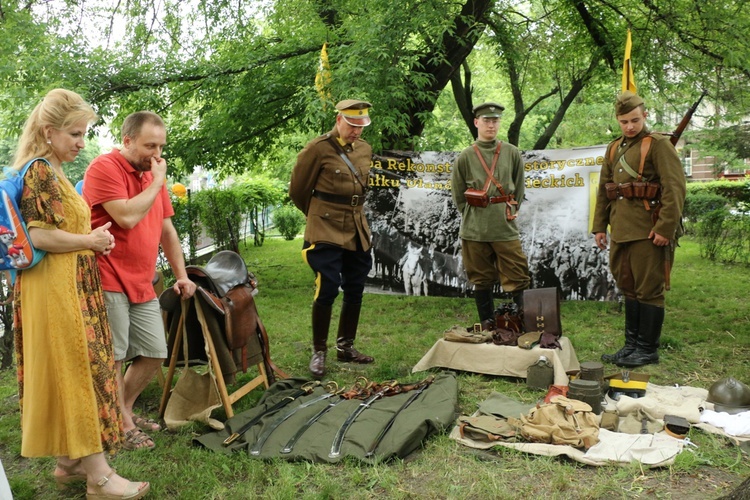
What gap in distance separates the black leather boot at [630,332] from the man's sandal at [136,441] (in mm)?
3503

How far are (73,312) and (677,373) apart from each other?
13.8 feet

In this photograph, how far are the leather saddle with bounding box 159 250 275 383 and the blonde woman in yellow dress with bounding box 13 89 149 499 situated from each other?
4.01ft

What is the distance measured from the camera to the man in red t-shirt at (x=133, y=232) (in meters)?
3.34

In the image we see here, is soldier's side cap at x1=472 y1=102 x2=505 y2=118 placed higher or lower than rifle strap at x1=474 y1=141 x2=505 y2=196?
higher

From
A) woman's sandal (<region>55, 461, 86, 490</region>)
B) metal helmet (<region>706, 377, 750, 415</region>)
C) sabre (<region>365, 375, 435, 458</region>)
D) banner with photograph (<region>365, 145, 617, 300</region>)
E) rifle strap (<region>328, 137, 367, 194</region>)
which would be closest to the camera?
woman's sandal (<region>55, 461, 86, 490</region>)

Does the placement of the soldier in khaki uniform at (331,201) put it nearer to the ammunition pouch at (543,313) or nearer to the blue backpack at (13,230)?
the ammunition pouch at (543,313)

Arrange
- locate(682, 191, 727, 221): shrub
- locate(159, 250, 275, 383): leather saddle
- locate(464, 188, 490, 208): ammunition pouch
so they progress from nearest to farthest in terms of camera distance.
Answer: locate(159, 250, 275, 383): leather saddle
locate(464, 188, 490, 208): ammunition pouch
locate(682, 191, 727, 221): shrub

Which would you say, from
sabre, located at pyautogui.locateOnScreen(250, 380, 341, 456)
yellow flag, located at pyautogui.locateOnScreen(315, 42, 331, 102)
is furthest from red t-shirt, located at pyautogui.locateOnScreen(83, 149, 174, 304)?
yellow flag, located at pyautogui.locateOnScreen(315, 42, 331, 102)

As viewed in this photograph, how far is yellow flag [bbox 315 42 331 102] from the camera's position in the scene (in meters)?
6.33

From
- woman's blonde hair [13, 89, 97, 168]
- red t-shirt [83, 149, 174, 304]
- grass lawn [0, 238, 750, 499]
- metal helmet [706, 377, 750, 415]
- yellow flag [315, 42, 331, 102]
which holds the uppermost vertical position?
yellow flag [315, 42, 331, 102]

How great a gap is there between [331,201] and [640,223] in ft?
7.85

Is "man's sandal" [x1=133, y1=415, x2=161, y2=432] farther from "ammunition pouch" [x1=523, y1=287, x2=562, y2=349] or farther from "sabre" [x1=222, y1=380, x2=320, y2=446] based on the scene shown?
"ammunition pouch" [x1=523, y1=287, x2=562, y2=349]

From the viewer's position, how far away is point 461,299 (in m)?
7.87

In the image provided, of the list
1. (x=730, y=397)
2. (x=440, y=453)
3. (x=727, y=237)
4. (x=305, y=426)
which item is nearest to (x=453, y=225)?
(x=730, y=397)
